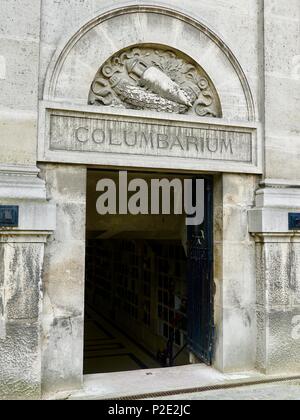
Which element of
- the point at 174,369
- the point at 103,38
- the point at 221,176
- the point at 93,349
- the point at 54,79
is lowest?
the point at 93,349

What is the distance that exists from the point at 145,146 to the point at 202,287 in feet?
6.97

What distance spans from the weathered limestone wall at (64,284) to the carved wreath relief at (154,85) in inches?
41.7

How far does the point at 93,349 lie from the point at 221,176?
747cm

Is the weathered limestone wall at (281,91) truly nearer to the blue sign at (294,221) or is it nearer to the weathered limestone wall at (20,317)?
the blue sign at (294,221)

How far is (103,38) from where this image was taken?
5.22 m

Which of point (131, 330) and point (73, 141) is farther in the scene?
point (131, 330)

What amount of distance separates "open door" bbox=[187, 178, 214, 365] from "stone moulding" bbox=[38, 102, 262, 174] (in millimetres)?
505

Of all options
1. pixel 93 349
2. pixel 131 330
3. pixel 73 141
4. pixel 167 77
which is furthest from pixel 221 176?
pixel 131 330

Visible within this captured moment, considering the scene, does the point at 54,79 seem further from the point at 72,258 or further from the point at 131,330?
the point at 131,330

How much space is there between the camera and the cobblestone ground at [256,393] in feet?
15.8

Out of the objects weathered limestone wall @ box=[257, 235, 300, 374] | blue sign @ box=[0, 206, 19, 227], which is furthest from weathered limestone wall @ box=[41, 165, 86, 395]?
weathered limestone wall @ box=[257, 235, 300, 374]

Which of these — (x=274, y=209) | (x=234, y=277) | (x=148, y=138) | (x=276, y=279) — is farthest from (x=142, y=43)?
(x=276, y=279)

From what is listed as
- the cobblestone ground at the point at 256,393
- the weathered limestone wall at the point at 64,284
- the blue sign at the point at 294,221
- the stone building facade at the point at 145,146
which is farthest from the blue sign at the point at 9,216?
the blue sign at the point at 294,221

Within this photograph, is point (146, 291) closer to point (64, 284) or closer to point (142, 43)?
point (64, 284)
